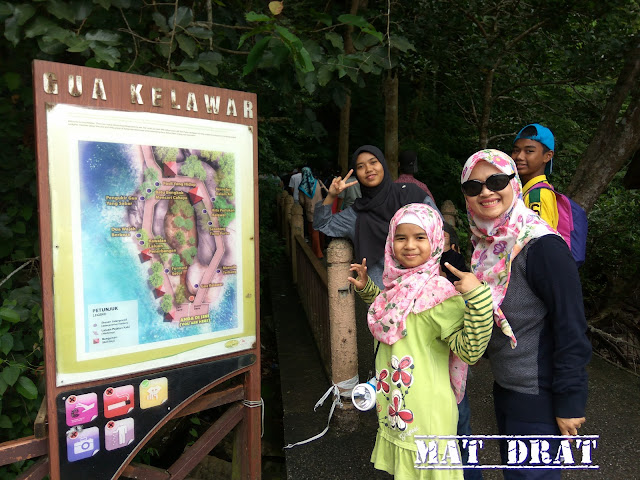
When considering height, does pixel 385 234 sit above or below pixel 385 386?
above

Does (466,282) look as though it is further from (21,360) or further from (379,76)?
(379,76)

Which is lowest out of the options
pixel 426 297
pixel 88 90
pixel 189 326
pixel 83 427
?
pixel 83 427

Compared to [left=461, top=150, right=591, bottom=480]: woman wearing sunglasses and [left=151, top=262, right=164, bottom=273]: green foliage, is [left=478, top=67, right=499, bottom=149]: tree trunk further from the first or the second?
[left=151, top=262, right=164, bottom=273]: green foliage

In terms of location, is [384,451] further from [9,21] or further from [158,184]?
[9,21]

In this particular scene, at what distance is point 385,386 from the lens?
2186 mm

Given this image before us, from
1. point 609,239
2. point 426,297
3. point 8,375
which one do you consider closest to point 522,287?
point 426,297

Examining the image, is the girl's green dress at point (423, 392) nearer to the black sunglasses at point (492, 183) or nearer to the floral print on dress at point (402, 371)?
the floral print on dress at point (402, 371)

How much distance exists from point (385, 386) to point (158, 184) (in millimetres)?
1358

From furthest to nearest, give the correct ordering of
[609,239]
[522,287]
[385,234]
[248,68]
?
[609,239], [385,234], [248,68], [522,287]

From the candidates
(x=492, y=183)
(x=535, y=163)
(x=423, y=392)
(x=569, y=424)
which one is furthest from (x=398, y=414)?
(x=535, y=163)

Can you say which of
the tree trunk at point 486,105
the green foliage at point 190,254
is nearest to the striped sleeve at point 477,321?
the green foliage at point 190,254

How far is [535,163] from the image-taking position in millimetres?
2748

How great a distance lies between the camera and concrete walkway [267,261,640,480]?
2965 mm

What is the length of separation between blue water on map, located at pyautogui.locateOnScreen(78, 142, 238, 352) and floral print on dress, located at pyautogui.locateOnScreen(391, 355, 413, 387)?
106 cm
